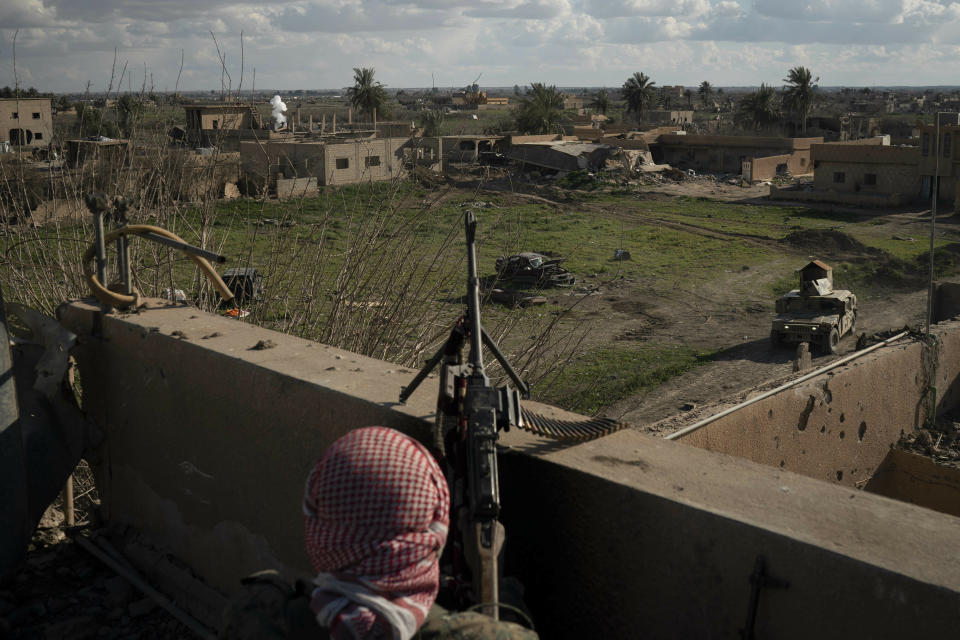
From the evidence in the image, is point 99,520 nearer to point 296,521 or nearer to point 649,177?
point 296,521

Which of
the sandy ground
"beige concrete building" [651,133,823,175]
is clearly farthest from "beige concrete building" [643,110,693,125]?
the sandy ground

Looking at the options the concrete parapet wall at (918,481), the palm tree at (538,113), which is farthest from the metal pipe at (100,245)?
the palm tree at (538,113)

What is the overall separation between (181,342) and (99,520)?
3.53 feet

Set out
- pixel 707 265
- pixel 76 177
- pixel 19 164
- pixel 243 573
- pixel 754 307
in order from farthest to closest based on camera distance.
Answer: pixel 707 265 → pixel 754 307 → pixel 76 177 → pixel 19 164 → pixel 243 573

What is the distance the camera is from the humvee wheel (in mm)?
15844

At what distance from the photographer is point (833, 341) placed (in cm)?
1598

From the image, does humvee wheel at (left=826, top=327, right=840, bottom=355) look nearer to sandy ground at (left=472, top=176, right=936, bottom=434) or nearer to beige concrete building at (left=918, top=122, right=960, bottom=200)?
sandy ground at (left=472, top=176, right=936, bottom=434)

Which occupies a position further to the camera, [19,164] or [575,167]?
[575,167]

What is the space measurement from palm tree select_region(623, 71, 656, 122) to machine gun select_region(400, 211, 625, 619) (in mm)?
64067

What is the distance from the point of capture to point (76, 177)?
6.27 m

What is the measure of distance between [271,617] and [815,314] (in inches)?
637

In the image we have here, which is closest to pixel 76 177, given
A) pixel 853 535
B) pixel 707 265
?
pixel 853 535

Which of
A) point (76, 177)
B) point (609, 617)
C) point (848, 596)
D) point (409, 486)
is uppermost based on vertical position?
point (76, 177)

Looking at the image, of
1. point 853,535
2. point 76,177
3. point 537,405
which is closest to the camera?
point 853,535
